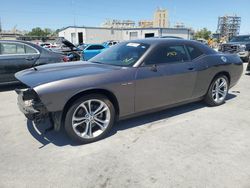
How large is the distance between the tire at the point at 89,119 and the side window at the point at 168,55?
1.05m

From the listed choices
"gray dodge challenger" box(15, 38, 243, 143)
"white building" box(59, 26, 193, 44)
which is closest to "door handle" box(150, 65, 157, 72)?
"gray dodge challenger" box(15, 38, 243, 143)

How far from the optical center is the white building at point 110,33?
141 feet

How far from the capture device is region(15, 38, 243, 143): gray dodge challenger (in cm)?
301

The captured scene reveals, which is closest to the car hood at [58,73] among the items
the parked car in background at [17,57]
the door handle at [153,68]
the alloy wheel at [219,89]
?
the door handle at [153,68]

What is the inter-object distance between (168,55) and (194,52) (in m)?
0.76

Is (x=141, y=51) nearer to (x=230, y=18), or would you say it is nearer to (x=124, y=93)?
(x=124, y=93)

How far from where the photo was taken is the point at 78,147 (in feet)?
10.6

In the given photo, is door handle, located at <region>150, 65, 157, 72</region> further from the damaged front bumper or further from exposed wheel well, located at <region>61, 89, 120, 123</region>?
the damaged front bumper

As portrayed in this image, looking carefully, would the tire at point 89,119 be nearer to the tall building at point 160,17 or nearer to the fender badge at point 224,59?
the fender badge at point 224,59

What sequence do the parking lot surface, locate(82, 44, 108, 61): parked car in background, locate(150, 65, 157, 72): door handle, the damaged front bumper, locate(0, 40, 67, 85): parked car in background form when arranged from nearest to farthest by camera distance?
1. the parking lot surface
2. the damaged front bumper
3. locate(150, 65, 157, 72): door handle
4. locate(0, 40, 67, 85): parked car in background
5. locate(82, 44, 108, 61): parked car in background

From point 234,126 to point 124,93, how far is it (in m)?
2.11

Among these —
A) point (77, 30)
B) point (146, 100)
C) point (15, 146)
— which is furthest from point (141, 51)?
point (77, 30)

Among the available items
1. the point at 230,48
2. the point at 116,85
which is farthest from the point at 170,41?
the point at 230,48

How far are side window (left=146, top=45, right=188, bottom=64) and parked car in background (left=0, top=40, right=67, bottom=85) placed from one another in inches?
162
